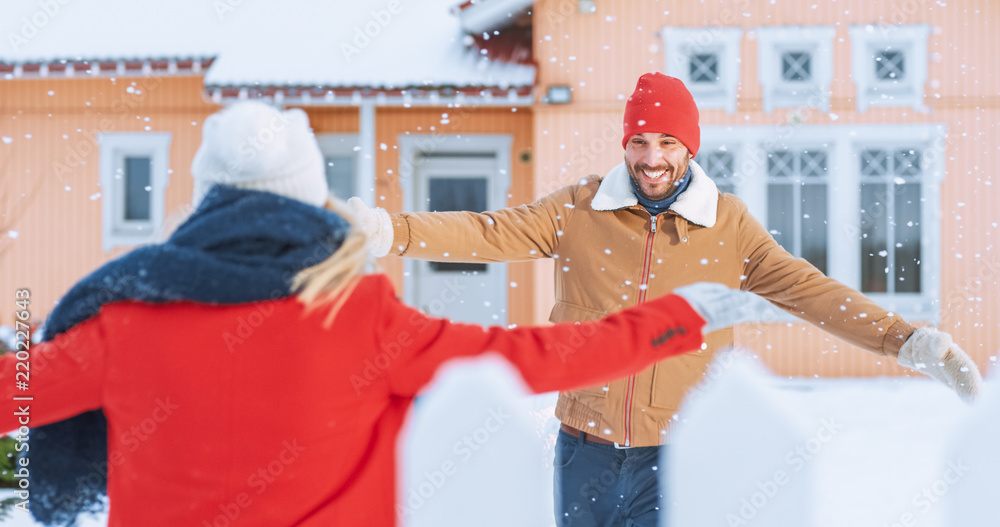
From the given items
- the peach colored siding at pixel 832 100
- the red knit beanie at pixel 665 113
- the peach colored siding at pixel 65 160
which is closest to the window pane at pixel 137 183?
the peach colored siding at pixel 65 160

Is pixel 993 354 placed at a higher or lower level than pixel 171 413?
lower

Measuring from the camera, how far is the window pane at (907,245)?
26.2 feet

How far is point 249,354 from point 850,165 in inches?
306

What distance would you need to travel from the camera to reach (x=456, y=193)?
29.4ft

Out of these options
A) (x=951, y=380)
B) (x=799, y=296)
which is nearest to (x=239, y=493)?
(x=799, y=296)

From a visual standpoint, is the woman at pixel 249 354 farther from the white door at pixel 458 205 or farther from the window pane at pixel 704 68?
the white door at pixel 458 205

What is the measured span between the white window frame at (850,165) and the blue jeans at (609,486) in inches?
231

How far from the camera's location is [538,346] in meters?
1.35

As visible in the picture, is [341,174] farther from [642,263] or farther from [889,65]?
[642,263]

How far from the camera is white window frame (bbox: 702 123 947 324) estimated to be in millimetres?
7812

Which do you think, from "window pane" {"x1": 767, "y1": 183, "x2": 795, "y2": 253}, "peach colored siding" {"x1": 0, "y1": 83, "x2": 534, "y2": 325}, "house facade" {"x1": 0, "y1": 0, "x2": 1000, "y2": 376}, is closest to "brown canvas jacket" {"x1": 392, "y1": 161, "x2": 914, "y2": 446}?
"house facade" {"x1": 0, "y1": 0, "x2": 1000, "y2": 376}

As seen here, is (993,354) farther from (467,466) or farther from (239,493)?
(239,493)

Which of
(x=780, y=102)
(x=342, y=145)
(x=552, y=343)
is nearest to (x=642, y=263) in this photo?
(x=552, y=343)

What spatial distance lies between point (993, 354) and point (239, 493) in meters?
8.21
